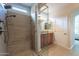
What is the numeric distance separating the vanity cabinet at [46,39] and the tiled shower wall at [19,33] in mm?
232

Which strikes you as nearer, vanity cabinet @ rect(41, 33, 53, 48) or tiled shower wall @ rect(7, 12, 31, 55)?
tiled shower wall @ rect(7, 12, 31, 55)

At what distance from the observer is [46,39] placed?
175 centimetres

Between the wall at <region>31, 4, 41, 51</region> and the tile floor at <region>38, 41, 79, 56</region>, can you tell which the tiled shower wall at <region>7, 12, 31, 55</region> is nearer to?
the wall at <region>31, 4, 41, 51</region>

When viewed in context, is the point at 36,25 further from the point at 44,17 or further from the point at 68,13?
the point at 68,13

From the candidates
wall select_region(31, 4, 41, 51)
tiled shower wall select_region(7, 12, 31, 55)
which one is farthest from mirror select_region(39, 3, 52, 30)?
tiled shower wall select_region(7, 12, 31, 55)

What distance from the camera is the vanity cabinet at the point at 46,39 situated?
5.69 feet

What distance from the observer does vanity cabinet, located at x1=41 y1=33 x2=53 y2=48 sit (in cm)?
173

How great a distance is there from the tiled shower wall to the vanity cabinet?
0.76 feet

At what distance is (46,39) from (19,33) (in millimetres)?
476

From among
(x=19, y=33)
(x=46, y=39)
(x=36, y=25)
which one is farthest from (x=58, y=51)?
(x=19, y=33)

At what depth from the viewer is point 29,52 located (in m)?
1.67

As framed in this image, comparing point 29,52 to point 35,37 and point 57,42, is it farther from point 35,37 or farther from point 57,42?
point 57,42

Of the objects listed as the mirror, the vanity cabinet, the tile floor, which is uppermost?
the mirror

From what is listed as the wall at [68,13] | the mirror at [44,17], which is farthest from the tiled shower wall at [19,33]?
the wall at [68,13]
